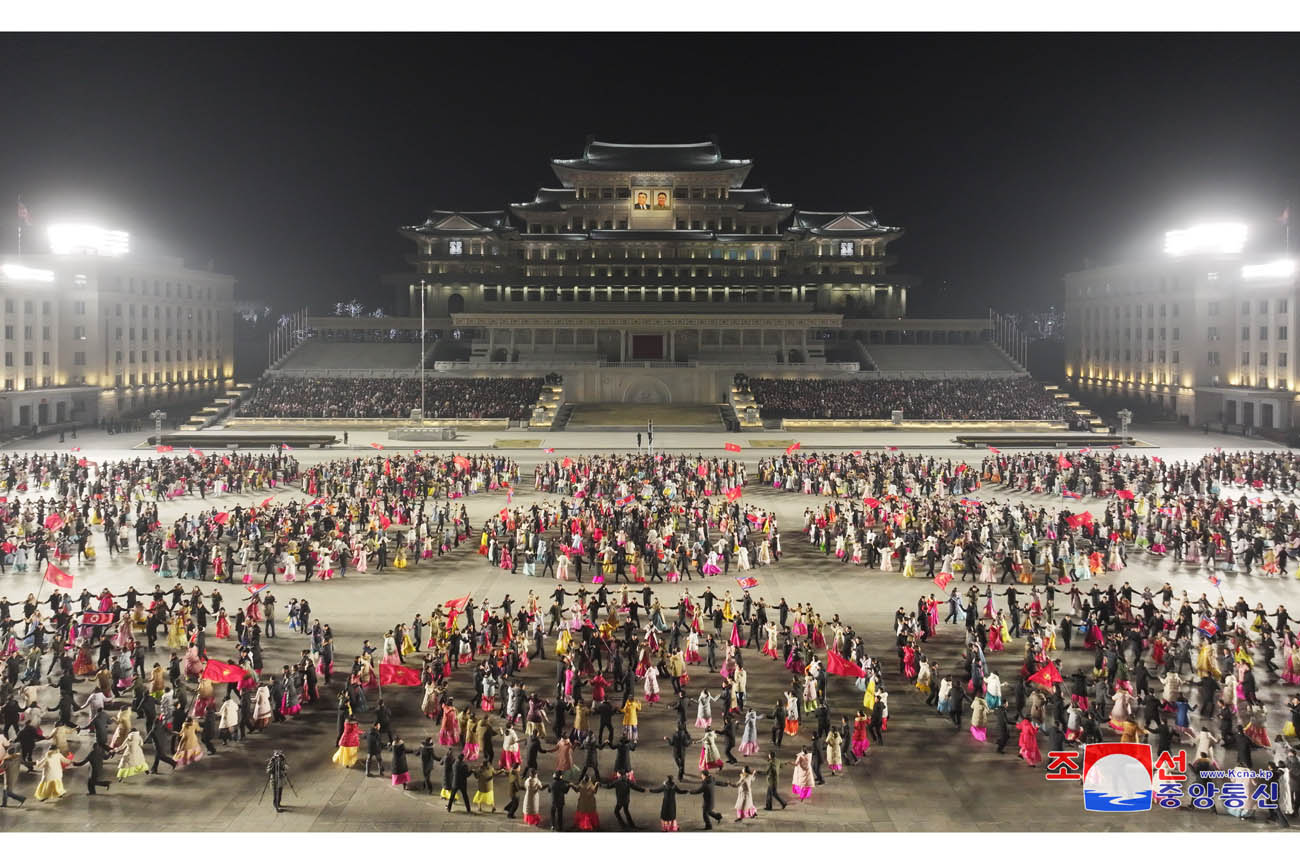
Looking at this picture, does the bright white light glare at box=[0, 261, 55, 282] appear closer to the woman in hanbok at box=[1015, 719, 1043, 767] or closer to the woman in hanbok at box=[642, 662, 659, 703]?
the woman in hanbok at box=[642, 662, 659, 703]

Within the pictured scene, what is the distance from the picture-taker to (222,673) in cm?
1540

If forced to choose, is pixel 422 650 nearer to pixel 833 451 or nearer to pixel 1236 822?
pixel 1236 822

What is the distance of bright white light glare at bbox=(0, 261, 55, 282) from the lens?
190 feet

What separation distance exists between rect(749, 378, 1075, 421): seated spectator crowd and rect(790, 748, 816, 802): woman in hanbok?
4939 cm

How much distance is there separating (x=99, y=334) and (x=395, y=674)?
A: 190 feet

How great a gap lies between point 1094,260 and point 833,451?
A: 47.3 meters

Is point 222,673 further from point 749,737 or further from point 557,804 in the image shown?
point 749,737

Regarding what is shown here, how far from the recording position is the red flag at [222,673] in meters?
15.4

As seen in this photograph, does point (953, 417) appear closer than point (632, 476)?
No

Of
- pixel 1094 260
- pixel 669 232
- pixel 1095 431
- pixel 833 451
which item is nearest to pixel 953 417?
pixel 1095 431

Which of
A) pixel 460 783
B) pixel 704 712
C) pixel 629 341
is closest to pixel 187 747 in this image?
pixel 460 783

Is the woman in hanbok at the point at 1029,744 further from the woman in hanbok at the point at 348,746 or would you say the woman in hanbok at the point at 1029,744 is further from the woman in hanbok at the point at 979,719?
the woman in hanbok at the point at 348,746

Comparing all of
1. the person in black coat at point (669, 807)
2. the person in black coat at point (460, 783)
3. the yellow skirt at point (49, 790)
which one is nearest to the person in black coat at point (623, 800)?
the person in black coat at point (669, 807)

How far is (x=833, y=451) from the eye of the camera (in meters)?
50.7
